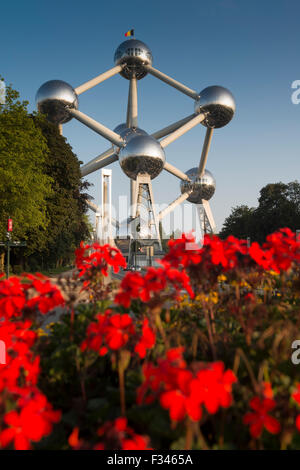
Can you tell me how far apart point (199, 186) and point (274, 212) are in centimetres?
1146

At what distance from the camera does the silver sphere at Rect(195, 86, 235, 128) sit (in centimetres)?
3844

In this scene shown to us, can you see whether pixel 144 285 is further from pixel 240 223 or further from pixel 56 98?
pixel 240 223

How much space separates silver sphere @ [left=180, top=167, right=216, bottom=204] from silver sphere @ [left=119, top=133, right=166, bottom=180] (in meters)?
16.5

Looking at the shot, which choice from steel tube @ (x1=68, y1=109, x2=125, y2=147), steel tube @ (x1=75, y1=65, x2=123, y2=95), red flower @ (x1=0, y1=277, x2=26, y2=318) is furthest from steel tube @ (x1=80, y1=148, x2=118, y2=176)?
red flower @ (x1=0, y1=277, x2=26, y2=318)

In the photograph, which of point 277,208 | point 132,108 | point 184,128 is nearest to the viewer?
point 184,128

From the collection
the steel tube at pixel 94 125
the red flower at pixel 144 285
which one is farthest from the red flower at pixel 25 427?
the steel tube at pixel 94 125

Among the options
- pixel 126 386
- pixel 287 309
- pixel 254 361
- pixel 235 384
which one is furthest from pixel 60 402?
pixel 287 309

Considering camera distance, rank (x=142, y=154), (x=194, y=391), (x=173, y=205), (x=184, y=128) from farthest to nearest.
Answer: (x=173, y=205), (x=184, y=128), (x=142, y=154), (x=194, y=391)

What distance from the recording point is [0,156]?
51.6 ft

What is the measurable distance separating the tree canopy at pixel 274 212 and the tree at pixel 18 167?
28870 millimetres

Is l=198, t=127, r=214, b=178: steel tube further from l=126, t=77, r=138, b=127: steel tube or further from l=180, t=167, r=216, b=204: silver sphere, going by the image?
l=126, t=77, r=138, b=127: steel tube

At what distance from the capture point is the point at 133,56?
3738 centimetres

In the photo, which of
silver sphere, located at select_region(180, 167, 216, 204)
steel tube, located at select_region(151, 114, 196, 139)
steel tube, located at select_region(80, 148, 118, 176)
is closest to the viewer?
steel tube, located at select_region(80, 148, 118, 176)

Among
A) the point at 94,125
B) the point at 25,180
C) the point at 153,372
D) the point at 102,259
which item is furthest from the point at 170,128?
the point at 153,372
